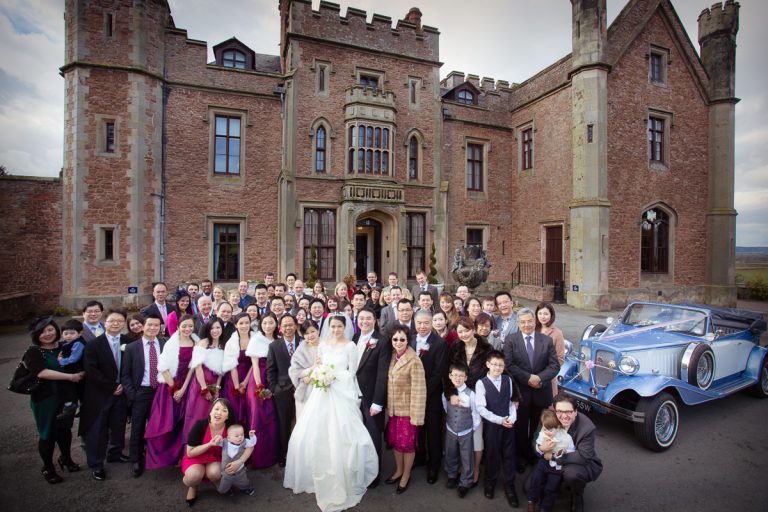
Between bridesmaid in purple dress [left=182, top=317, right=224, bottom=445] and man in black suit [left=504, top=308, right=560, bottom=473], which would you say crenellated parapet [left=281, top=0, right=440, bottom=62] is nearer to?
bridesmaid in purple dress [left=182, top=317, right=224, bottom=445]

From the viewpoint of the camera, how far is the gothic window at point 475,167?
61.3 feet

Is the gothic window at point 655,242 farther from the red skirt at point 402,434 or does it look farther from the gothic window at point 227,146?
the gothic window at point 227,146

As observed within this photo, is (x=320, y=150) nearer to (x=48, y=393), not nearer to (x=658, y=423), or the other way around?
(x=48, y=393)

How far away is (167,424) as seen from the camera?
417 cm

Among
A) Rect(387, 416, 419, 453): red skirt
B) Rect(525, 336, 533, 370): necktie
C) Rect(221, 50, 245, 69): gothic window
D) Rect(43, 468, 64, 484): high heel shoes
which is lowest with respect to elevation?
Rect(43, 468, 64, 484): high heel shoes

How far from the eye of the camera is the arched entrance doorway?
56.3ft

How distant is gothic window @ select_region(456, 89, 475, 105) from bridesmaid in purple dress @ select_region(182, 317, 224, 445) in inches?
718

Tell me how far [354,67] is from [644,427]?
15.9m

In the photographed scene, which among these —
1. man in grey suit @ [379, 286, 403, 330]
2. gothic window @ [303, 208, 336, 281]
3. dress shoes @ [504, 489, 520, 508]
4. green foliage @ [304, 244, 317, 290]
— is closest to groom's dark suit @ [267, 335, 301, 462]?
man in grey suit @ [379, 286, 403, 330]

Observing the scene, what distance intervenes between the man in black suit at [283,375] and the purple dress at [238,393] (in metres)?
0.37

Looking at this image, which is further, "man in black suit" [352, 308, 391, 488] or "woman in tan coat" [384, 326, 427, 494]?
"man in black suit" [352, 308, 391, 488]

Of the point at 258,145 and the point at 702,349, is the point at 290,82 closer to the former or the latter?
the point at 258,145

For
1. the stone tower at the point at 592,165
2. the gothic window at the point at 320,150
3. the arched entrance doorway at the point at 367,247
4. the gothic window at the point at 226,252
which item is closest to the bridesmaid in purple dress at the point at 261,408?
the gothic window at the point at 226,252

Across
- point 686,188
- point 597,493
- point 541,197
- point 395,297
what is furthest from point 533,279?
point 597,493
